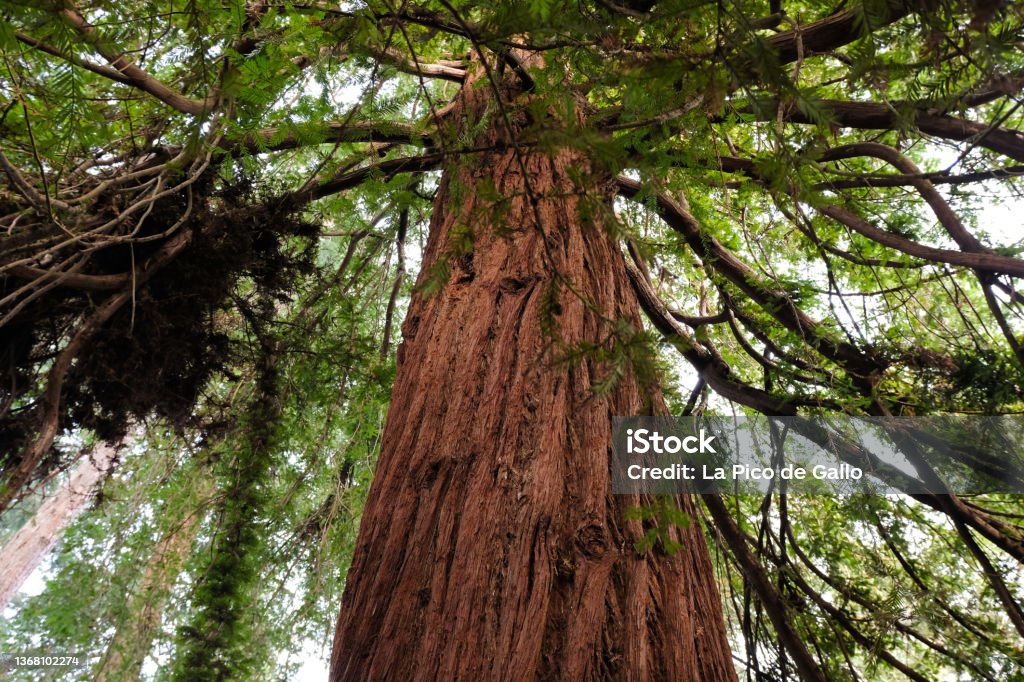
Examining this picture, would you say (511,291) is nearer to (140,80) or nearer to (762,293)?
(140,80)

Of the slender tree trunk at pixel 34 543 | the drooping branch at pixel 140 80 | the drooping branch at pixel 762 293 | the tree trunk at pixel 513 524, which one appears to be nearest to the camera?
the tree trunk at pixel 513 524

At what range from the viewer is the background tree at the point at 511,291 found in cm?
98

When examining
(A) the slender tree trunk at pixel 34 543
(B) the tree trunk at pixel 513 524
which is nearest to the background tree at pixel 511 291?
(B) the tree trunk at pixel 513 524

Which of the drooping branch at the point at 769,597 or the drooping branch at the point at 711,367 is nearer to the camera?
the drooping branch at the point at 769,597

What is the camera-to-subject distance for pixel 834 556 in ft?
8.14

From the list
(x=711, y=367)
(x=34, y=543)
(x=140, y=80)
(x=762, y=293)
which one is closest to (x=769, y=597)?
(x=711, y=367)

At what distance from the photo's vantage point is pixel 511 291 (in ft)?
4.86

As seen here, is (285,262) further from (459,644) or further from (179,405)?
(459,644)

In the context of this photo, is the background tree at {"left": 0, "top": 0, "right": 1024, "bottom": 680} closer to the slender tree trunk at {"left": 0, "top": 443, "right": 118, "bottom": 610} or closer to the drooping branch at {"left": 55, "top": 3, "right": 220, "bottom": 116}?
the drooping branch at {"left": 55, "top": 3, "right": 220, "bottom": 116}

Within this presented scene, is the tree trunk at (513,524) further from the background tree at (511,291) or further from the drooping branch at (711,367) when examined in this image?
the drooping branch at (711,367)

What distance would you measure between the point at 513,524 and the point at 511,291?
642 mm

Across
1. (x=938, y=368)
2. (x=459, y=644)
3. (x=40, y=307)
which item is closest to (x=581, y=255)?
(x=459, y=644)

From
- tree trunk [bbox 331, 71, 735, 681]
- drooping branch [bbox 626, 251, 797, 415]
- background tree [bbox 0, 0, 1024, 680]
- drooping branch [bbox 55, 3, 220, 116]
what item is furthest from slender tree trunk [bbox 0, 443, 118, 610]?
tree trunk [bbox 331, 71, 735, 681]

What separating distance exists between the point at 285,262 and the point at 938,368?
2665 millimetres
